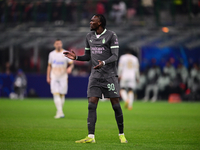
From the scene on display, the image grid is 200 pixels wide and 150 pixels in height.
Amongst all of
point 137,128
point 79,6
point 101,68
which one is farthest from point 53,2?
point 101,68

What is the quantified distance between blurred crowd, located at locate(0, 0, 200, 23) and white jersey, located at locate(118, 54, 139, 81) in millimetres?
8211

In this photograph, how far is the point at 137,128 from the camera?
11070mm

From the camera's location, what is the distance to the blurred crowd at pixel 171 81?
27.2 metres

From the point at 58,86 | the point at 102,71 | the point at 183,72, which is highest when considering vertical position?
the point at 183,72

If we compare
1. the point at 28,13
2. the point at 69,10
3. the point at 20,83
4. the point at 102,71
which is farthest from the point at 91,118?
the point at 28,13

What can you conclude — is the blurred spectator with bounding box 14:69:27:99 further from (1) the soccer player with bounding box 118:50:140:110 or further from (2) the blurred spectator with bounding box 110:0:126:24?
(1) the soccer player with bounding box 118:50:140:110

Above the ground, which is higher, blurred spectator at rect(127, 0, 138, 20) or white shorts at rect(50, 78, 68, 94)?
blurred spectator at rect(127, 0, 138, 20)

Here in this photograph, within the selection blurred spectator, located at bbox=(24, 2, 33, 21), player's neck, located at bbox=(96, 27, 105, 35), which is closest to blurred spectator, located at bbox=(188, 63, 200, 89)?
blurred spectator, located at bbox=(24, 2, 33, 21)

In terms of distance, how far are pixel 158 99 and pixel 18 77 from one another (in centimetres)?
928

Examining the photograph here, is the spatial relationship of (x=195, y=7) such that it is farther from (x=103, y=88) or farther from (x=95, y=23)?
(x=103, y=88)

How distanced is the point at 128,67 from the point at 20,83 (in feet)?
35.4

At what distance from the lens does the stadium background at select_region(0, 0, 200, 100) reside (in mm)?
27297

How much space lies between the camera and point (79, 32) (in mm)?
27453

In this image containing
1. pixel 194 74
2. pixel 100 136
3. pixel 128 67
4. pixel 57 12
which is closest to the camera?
pixel 100 136
